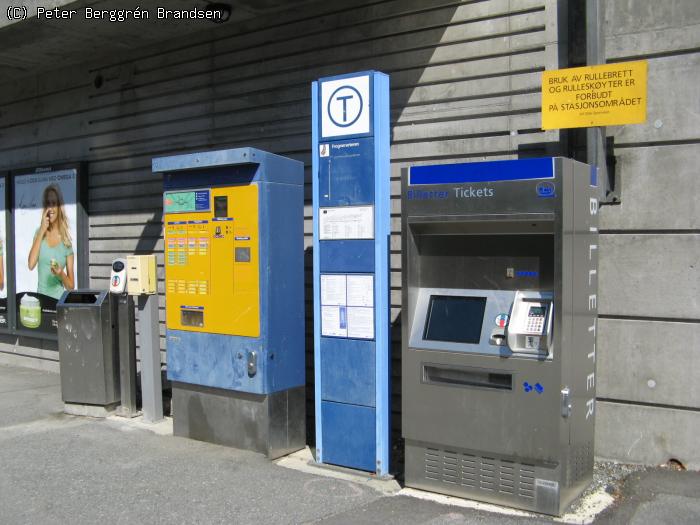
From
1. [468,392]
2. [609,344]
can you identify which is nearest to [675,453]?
[609,344]

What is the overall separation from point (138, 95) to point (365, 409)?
535 cm

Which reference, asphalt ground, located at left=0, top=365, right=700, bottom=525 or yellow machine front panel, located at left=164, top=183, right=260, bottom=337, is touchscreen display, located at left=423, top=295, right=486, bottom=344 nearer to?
asphalt ground, located at left=0, top=365, right=700, bottom=525

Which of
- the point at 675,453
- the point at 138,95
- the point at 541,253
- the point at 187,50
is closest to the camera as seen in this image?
the point at 541,253

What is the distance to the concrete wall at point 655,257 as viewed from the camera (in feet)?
16.5

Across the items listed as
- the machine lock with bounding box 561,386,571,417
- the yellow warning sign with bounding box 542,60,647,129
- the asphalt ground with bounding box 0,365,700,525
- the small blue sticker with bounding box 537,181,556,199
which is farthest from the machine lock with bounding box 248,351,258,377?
the yellow warning sign with bounding box 542,60,647,129

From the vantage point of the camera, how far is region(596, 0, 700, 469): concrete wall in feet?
16.5

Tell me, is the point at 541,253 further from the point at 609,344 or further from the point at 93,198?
the point at 93,198

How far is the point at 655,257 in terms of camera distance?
5.14m

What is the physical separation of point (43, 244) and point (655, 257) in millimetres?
7976

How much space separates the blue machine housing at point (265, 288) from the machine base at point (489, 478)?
1.47 metres

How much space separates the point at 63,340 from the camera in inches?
283

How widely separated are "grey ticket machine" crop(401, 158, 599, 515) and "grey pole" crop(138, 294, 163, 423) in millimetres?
3008

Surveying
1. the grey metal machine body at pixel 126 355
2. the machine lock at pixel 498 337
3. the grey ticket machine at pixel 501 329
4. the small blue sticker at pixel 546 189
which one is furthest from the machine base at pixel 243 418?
the small blue sticker at pixel 546 189

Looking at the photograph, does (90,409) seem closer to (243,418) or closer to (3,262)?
(243,418)
